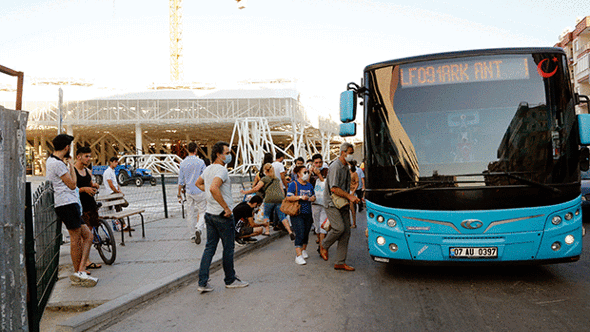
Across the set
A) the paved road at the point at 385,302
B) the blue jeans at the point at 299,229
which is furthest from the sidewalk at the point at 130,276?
the blue jeans at the point at 299,229

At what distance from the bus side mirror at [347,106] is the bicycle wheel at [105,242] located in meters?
3.80

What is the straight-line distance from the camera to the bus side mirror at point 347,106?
6.41 meters

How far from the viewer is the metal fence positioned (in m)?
3.92

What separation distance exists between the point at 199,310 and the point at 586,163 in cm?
508

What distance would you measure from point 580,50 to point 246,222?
1708 inches

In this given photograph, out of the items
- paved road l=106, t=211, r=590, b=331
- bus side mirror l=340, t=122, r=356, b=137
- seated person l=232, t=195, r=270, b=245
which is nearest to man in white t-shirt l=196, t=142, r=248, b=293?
paved road l=106, t=211, r=590, b=331

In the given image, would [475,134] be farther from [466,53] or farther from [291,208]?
[291,208]

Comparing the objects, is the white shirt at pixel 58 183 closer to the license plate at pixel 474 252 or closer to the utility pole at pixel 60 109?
the license plate at pixel 474 252

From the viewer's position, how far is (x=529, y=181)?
18.5 ft

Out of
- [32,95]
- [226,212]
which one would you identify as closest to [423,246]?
[226,212]

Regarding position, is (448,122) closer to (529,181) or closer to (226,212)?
(529,181)

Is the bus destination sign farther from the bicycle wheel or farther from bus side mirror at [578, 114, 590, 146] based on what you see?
the bicycle wheel

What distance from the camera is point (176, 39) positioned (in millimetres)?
87938

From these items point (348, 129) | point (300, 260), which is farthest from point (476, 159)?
point (300, 260)
